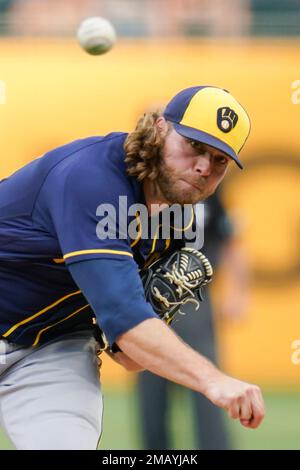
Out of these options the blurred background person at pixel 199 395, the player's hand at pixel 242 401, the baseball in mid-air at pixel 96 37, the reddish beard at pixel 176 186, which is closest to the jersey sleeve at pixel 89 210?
the reddish beard at pixel 176 186

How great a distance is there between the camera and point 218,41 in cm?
872

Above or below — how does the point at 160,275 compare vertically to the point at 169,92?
below

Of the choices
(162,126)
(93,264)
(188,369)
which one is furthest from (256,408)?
(162,126)

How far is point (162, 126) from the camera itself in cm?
389

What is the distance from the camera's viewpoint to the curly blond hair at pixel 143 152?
3777 millimetres

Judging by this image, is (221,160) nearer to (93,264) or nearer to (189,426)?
(93,264)

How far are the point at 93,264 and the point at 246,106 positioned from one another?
5358 millimetres

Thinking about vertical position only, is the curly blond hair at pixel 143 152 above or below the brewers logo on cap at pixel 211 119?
below

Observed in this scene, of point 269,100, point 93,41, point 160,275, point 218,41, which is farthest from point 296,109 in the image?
point 160,275

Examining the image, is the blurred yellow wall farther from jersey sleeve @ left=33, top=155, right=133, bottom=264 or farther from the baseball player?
jersey sleeve @ left=33, top=155, right=133, bottom=264

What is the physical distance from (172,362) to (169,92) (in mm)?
5433

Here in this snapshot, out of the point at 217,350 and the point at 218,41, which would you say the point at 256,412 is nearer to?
the point at 217,350

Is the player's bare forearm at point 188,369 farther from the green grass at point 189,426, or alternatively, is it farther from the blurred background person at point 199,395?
the green grass at point 189,426
